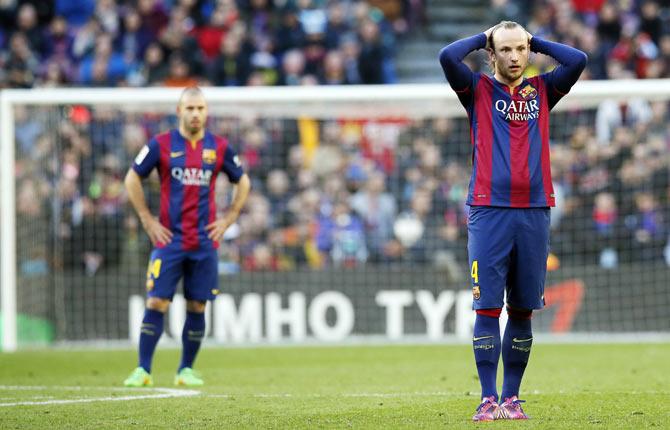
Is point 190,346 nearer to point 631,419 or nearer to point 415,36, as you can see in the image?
point 631,419

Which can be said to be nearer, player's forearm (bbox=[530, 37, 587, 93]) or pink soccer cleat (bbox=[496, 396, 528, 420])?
pink soccer cleat (bbox=[496, 396, 528, 420])

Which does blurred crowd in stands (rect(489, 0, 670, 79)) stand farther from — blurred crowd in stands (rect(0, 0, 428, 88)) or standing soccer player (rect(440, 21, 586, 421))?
standing soccer player (rect(440, 21, 586, 421))

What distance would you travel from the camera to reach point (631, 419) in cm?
668

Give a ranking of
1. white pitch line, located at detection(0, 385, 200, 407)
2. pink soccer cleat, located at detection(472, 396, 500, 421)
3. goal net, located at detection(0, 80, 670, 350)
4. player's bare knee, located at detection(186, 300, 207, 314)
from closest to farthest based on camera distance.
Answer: pink soccer cleat, located at detection(472, 396, 500, 421) → white pitch line, located at detection(0, 385, 200, 407) → player's bare knee, located at detection(186, 300, 207, 314) → goal net, located at detection(0, 80, 670, 350)

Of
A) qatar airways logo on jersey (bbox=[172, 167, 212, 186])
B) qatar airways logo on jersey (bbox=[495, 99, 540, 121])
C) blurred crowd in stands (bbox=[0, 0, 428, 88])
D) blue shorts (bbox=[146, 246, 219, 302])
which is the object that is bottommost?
blue shorts (bbox=[146, 246, 219, 302])

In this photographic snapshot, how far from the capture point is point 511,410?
6793mm

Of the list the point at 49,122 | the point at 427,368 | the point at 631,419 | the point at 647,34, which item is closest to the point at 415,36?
the point at 647,34

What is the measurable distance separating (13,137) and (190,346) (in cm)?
620

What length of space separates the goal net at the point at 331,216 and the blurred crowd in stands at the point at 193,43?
2.66 meters

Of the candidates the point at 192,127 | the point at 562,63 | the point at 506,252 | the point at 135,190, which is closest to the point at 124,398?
the point at 135,190

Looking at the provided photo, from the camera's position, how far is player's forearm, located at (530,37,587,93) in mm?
6945

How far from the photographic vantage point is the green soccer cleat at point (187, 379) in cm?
976

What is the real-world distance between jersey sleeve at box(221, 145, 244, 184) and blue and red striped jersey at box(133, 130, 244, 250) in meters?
0.15

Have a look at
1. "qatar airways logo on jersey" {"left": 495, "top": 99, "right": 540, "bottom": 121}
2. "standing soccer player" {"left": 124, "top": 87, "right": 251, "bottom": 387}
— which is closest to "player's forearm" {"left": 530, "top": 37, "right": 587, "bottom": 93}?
"qatar airways logo on jersey" {"left": 495, "top": 99, "right": 540, "bottom": 121}
